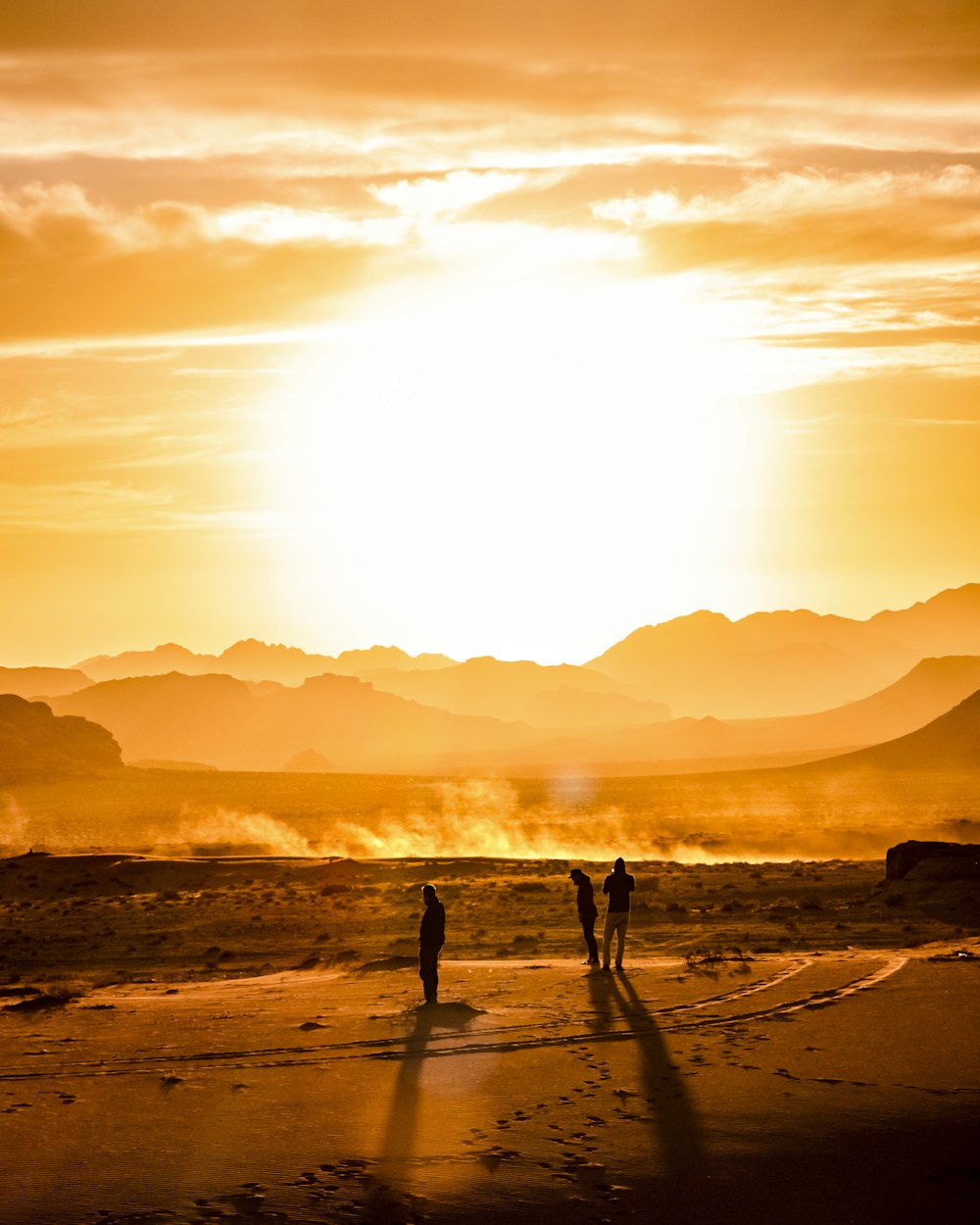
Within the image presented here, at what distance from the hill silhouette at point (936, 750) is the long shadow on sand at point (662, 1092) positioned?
108612mm

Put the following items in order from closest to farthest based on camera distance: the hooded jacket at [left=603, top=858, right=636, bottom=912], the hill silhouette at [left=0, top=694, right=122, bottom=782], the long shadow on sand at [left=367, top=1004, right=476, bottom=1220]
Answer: the long shadow on sand at [left=367, top=1004, right=476, bottom=1220] → the hooded jacket at [left=603, top=858, right=636, bottom=912] → the hill silhouette at [left=0, top=694, right=122, bottom=782]

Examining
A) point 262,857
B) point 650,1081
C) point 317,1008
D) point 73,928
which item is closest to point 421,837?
point 262,857

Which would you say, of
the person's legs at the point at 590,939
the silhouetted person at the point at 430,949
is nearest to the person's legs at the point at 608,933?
the person's legs at the point at 590,939

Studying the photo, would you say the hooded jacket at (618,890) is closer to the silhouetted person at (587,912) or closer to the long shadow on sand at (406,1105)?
the silhouetted person at (587,912)

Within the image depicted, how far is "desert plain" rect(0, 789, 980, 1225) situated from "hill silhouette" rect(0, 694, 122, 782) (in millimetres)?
128217

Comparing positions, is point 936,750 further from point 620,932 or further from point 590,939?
point 620,932

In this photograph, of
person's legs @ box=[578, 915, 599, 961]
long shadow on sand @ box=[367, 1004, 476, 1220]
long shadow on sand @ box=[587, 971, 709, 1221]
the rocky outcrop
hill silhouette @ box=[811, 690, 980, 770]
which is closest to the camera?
long shadow on sand @ box=[367, 1004, 476, 1220]

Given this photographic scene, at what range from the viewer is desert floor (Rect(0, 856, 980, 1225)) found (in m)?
10.8

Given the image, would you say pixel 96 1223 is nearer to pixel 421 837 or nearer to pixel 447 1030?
pixel 447 1030

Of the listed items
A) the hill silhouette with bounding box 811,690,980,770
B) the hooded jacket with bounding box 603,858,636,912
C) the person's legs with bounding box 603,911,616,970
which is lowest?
the person's legs with bounding box 603,911,616,970

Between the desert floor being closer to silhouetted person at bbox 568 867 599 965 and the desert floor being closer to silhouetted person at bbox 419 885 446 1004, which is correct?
silhouetted person at bbox 419 885 446 1004

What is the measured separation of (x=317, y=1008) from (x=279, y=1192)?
27.7 feet

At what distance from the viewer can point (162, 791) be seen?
137 meters

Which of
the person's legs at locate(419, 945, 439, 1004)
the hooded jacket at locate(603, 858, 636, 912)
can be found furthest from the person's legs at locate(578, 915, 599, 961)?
the person's legs at locate(419, 945, 439, 1004)
